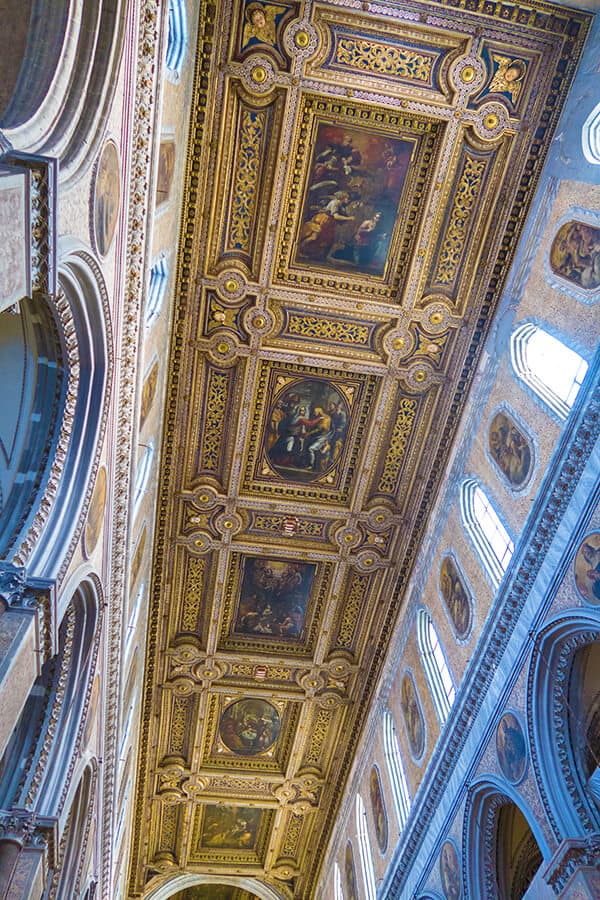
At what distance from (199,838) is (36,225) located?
19951 mm

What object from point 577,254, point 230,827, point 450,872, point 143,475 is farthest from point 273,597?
point 577,254

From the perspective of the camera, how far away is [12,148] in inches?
152

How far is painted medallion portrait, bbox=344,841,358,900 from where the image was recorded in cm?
1490

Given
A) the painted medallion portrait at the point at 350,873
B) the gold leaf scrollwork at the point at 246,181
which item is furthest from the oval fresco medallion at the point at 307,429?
the painted medallion portrait at the point at 350,873

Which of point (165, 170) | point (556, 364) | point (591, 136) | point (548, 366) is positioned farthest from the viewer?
point (548, 366)

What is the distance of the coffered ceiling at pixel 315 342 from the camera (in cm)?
995

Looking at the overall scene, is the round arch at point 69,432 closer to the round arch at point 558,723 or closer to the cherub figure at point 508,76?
the round arch at point 558,723

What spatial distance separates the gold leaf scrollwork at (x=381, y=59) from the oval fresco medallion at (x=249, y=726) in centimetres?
1462

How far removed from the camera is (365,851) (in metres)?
14.6

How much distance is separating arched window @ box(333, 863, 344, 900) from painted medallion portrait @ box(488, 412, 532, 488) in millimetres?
12743

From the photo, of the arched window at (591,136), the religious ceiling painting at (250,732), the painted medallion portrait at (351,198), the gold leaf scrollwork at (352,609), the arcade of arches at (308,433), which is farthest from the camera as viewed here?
the religious ceiling painting at (250,732)

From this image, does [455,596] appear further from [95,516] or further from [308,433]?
[95,516]

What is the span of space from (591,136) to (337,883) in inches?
723

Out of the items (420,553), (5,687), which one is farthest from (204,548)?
(5,687)
